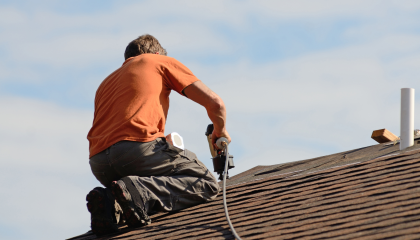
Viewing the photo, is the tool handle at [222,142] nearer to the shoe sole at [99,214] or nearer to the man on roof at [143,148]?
the man on roof at [143,148]

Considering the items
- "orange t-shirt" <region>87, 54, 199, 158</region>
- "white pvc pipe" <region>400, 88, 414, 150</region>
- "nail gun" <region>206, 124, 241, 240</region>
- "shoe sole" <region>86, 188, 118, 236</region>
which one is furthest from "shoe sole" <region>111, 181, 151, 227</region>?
"white pvc pipe" <region>400, 88, 414, 150</region>

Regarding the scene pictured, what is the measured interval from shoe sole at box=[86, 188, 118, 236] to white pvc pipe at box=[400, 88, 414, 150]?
2.48 meters

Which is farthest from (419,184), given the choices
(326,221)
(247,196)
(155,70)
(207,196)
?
(155,70)

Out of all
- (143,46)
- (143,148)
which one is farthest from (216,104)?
(143,46)

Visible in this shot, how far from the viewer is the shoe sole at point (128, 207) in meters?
3.63

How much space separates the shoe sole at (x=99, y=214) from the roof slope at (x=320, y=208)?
0.30 ft

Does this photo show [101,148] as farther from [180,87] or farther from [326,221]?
[326,221]

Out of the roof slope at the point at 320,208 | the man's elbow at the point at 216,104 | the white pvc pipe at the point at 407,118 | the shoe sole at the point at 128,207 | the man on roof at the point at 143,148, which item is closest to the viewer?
the roof slope at the point at 320,208

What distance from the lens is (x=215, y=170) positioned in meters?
4.43

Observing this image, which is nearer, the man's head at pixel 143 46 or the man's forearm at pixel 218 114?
the man's forearm at pixel 218 114

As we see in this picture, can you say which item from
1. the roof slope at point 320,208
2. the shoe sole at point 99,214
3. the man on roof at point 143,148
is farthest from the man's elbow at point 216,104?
the shoe sole at point 99,214

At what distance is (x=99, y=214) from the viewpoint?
3.83m

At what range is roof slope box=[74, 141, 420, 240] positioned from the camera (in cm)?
285

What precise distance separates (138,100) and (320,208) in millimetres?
1561
